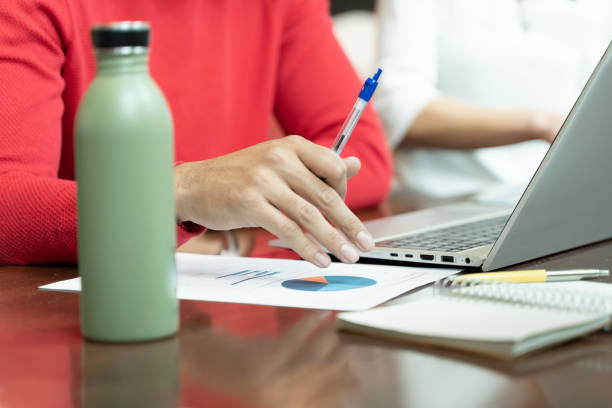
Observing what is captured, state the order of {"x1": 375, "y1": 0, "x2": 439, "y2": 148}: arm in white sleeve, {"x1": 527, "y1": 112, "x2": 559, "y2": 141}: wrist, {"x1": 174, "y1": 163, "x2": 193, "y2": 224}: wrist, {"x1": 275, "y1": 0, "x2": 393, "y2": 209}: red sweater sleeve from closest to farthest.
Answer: {"x1": 174, "y1": 163, "x2": 193, "y2": 224}: wrist → {"x1": 275, "y1": 0, "x2": 393, "y2": 209}: red sweater sleeve → {"x1": 527, "y1": 112, "x2": 559, "y2": 141}: wrist → {"x1": 375, "y1": 0, "x2": 439, "y2": 148}: arm in white sleeve

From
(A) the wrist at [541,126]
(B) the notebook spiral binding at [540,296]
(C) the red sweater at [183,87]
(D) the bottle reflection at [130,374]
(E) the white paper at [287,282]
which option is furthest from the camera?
(A) the wrist at [541,126]

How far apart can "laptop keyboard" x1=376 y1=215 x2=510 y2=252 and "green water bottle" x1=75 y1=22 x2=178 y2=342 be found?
0.40m

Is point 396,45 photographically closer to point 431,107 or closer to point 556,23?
point 431,107

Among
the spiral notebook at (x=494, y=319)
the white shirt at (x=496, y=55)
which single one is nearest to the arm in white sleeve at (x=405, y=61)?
the white shirt at (x=496, y=55)

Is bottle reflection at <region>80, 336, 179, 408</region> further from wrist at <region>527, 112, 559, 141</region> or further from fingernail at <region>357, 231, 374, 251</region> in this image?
wrist at <region>527, 112, 559, 141</region>

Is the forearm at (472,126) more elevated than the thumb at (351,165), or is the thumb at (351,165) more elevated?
the thumb at (351,165)

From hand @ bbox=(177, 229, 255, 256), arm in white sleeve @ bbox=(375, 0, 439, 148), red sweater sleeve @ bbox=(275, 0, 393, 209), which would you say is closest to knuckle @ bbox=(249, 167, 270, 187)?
hand @ bbox=(177, 229, 255, 256)

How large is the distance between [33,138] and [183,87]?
1.31 ft

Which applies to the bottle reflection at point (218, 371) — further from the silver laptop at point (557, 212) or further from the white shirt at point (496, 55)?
the white shirt at point (496, 55)

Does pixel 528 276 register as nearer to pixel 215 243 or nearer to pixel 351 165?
pixel 351 165

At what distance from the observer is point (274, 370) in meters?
0.51

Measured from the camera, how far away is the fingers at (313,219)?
77cm

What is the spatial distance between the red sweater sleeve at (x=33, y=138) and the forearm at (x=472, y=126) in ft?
2.93

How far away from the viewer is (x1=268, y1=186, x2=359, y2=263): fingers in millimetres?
769
